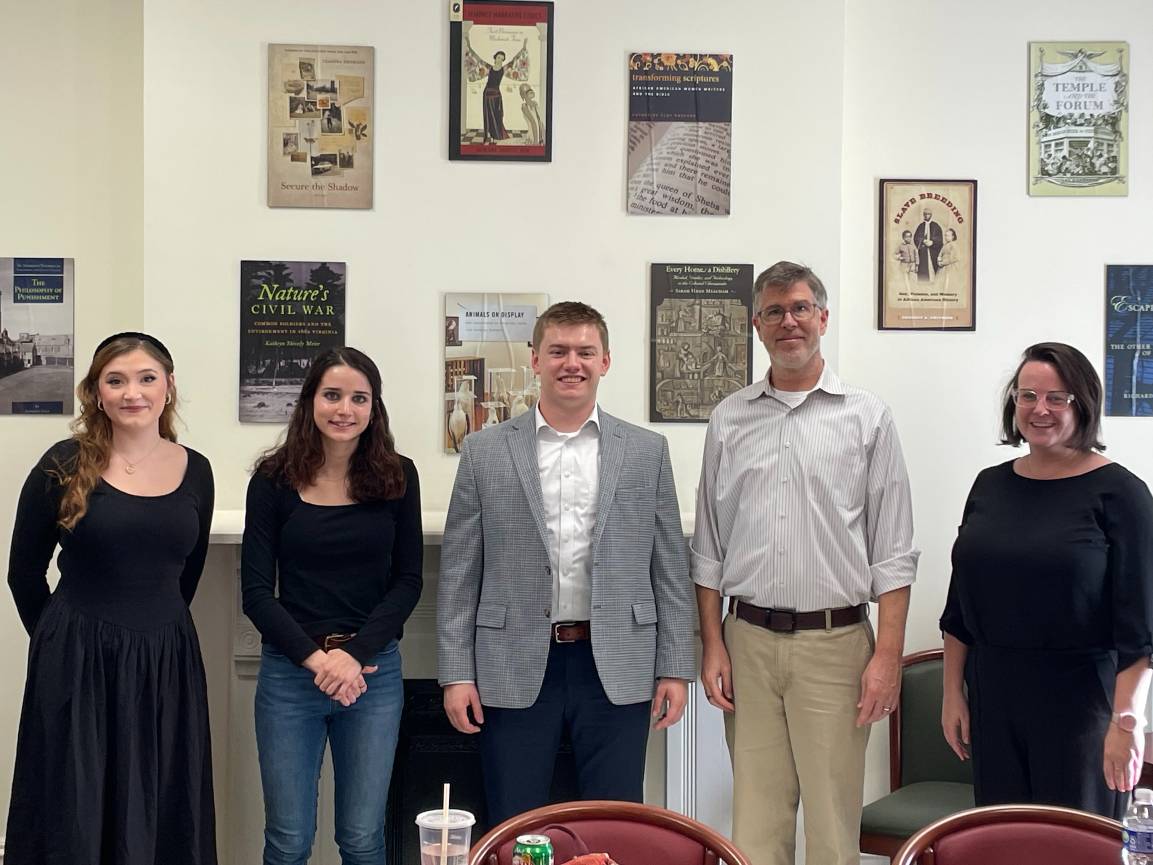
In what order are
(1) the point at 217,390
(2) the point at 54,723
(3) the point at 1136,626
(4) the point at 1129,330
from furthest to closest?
(4) the point at 1129,330 < (1) the point at 217,390 < (2) the point at 54,723 < (3) the point at 1136,626

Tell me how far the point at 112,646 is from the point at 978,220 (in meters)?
2.74

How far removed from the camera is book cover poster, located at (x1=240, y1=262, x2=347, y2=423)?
118 inches

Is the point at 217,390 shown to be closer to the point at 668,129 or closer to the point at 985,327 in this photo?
the point at 668,129

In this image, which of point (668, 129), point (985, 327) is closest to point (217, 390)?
point (668, 129)

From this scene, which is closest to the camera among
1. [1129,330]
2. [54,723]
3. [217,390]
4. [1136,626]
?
[1136,626]

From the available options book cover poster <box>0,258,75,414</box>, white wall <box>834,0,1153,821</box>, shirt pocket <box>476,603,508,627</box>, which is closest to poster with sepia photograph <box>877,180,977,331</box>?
white wall <box>834,0,1153,821</box>

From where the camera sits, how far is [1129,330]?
10.5 feet

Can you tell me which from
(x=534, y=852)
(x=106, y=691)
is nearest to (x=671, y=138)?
(x=106, y=691)

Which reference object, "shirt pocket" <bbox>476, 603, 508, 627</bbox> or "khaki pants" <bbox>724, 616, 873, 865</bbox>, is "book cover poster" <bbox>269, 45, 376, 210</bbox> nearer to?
"shirt pocket" <bbox>476, 603, 508, 627</bbox>

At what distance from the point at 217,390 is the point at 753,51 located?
1.89 meters

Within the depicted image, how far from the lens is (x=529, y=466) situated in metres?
2.38

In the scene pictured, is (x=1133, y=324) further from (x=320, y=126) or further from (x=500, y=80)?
(x=320, y=126)

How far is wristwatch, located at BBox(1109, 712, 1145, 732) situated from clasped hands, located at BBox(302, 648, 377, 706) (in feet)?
5.42

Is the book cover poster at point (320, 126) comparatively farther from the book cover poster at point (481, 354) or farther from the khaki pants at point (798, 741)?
the khaki pants at point (798, 741)
